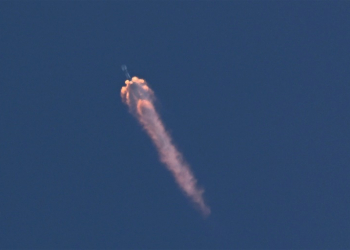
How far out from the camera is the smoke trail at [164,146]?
1016 inches

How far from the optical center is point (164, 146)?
2586cm

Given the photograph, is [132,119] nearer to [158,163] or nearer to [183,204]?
[158,163]

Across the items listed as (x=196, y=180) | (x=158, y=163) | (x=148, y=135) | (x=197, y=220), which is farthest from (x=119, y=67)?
(x=197, y=220)

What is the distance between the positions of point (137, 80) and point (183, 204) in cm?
864

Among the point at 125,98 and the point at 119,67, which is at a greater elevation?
the point at 119,67

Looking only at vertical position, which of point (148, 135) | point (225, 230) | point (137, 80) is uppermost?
point (137, 80)

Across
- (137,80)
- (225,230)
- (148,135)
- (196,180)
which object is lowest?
(225,230)

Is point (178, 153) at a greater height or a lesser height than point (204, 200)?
greater

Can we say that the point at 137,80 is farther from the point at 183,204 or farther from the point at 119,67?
the point at 183,204

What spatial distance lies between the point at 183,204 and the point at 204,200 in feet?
4.60

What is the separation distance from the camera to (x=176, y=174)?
2595 cm

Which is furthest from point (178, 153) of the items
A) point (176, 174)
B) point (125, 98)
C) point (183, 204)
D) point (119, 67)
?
point (119, 67)

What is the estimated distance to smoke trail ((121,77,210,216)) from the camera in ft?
84.6

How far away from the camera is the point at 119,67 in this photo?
2619 centimetres
